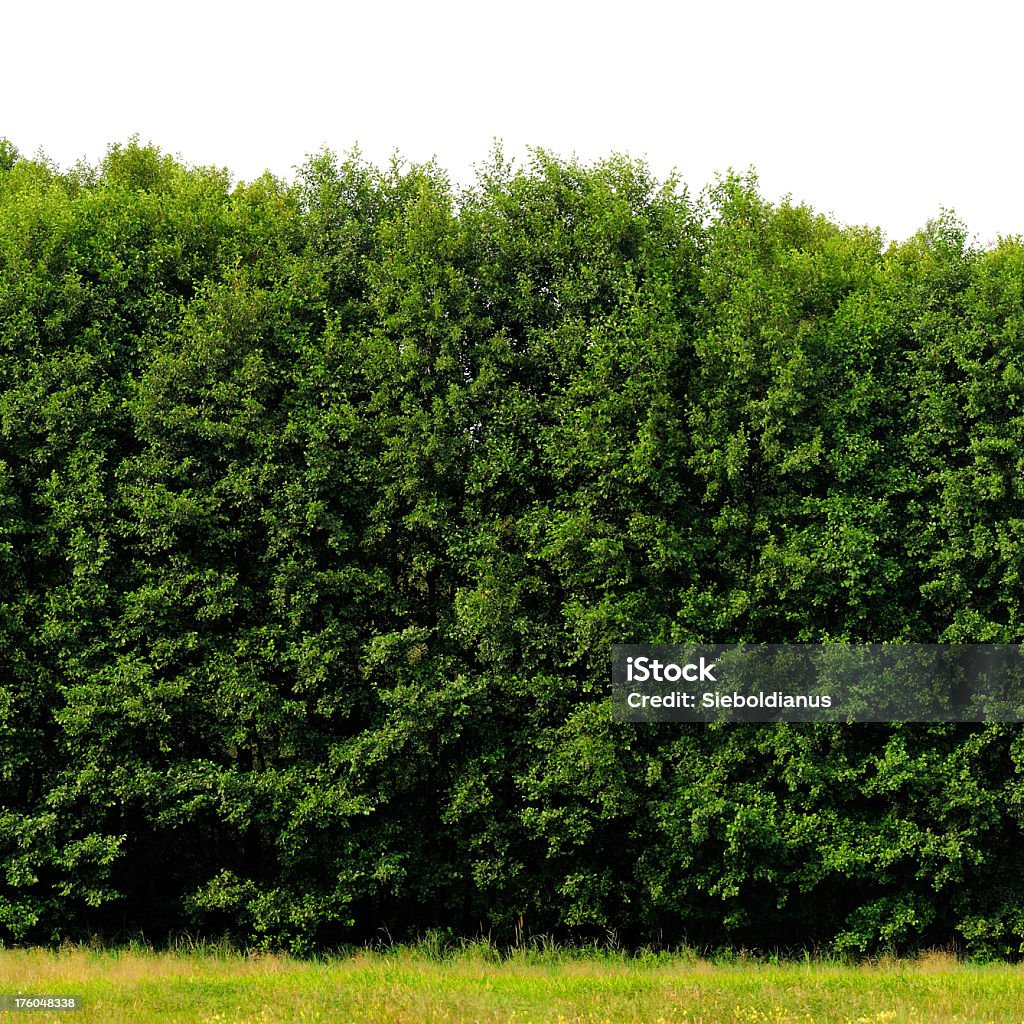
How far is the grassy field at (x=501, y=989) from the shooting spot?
47.6 feet

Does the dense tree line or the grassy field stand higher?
the dense tree line

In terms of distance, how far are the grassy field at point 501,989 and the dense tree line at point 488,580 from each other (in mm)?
1941

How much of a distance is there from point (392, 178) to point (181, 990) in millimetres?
17081

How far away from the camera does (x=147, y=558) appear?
2253cm

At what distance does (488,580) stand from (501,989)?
7837 mm

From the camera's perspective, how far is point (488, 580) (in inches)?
870

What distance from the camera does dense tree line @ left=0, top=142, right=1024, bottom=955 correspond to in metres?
21.5
